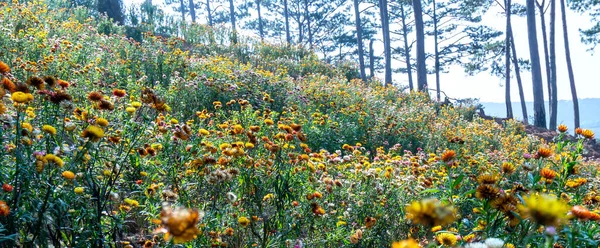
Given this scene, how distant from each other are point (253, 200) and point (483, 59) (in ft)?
82.0

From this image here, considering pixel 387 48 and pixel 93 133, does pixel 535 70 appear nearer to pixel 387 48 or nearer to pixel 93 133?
pixel 387 48

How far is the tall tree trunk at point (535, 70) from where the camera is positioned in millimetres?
16172

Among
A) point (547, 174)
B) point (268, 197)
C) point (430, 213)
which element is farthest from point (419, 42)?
point (430, 213)

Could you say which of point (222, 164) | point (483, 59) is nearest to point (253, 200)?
point (222, 164)

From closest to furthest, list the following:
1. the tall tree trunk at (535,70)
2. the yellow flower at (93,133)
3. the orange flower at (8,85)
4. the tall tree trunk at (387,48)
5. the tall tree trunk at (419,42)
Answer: the yellow flower at (93,133) < the orange flower at (8,85) < the tall tree trunk at (535,70) < the tall tree trunk at (419,42) < the tall tree trunk at (387,48)

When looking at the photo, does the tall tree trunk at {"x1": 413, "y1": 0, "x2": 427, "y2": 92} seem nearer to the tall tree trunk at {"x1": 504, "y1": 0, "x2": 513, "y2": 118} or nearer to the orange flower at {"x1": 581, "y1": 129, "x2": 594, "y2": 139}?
the tall tree trunk at {"x1": 504, "y1": 0, "x2": 513, "y2": 118}

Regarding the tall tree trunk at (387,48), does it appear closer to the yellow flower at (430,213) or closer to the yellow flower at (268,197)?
the yellow flower at (268,197)

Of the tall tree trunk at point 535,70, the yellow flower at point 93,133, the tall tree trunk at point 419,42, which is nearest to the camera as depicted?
the yellow flower at point 93,133

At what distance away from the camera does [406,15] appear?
30219 millimetres

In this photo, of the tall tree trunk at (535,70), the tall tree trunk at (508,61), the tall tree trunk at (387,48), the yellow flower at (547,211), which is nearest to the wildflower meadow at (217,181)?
the yellow flower at (547,211)

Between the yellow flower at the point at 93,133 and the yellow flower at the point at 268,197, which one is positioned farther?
the yellow flower at the point at 268,197

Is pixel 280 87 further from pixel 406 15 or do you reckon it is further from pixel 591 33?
pixel 406 15

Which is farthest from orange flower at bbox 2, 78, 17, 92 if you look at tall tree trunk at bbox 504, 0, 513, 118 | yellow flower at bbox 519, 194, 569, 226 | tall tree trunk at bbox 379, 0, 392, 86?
tall tree trunk at bbox 504, 0, 513, 118

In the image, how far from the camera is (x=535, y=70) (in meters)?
16.5
